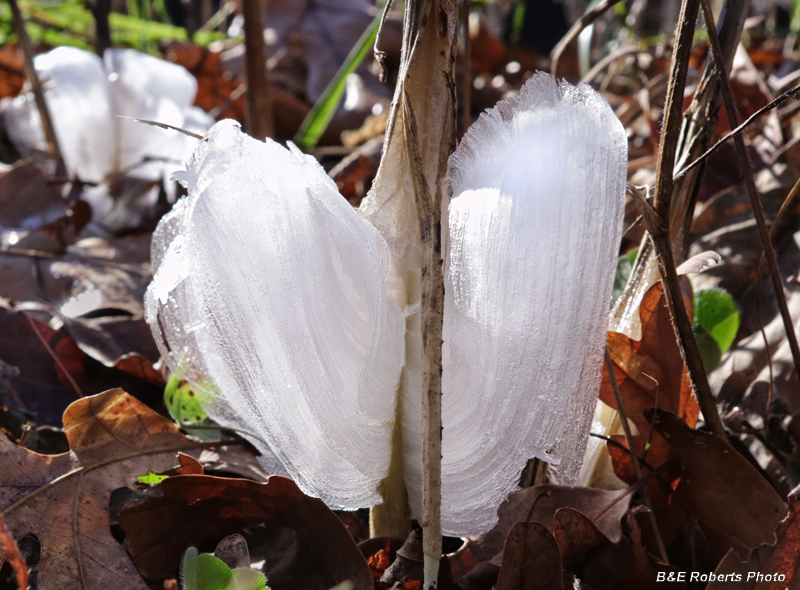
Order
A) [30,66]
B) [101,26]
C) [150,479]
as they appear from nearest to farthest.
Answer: [150,479] < [30,66] < [101,26]

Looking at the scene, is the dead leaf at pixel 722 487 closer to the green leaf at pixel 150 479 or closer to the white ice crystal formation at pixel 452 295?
the white ice crystal formation at pixel 452 295

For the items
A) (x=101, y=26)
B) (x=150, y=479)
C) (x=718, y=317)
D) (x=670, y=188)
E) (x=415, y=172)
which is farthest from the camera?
(x=101, y=26)

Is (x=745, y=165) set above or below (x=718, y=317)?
above

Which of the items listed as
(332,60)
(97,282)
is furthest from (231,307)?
(332,60)

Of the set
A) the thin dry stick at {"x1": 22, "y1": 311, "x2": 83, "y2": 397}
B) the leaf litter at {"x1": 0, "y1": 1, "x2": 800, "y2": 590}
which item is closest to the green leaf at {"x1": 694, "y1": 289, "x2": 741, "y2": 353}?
the leaf litter at {"x1": 0, "y1": 1, "x2": 800, "y2": 590}

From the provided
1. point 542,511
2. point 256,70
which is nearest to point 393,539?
point 542,511

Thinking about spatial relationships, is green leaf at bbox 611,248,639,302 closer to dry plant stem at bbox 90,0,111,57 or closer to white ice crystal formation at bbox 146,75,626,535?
white ice crystal formation at bbox 146,75,626,535

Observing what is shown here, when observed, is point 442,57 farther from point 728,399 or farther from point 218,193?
point 728,399

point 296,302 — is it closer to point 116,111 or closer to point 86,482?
point 86,482
